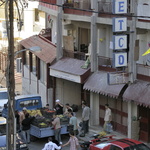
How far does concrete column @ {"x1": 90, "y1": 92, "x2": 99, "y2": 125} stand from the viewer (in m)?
24.4

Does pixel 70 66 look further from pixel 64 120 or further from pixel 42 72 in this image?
pixel 64 120

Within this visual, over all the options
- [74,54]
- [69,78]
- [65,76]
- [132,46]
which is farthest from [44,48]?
[132,46]

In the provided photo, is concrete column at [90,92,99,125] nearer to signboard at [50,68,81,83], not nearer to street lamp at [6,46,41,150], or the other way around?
signboard at [50,68,81,83]

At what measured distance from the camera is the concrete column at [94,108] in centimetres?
2442

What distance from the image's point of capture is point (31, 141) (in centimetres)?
2133

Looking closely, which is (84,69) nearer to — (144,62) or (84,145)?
(144,62)

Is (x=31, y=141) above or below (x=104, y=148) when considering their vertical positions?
below

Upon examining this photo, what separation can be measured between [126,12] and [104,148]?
713 cm

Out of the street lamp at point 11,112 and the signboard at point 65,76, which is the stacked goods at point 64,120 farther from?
the street lamp at point 11,112

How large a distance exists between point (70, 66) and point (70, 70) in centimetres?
54

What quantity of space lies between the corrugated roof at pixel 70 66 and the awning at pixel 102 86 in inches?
30.2

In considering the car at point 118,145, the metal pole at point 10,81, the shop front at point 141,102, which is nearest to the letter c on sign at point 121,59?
the shop front at point 141,102

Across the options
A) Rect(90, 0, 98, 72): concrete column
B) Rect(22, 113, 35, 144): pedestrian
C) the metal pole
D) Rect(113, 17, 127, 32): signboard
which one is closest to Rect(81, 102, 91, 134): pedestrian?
Rect(90, 0, 98, 72): concrete column

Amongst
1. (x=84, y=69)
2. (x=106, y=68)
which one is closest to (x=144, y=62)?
(x=106, y=68)
